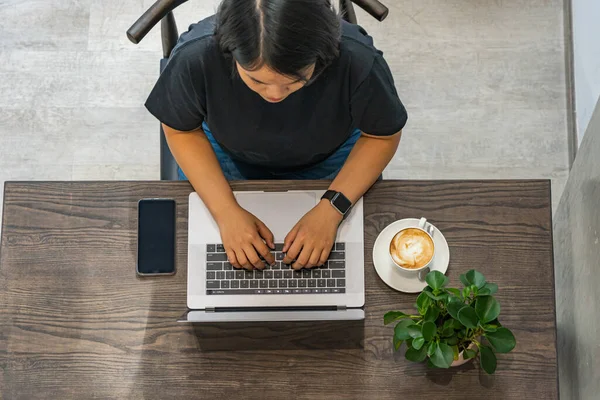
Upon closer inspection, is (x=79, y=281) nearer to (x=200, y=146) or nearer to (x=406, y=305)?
(x=200, y=146)

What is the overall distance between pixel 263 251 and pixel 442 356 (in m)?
0.38

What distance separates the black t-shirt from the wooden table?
11 centimetres

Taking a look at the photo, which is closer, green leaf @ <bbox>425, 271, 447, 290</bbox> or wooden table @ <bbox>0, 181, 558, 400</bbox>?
green leaf @ <bbox>425, 271, 447, 290</bbox>

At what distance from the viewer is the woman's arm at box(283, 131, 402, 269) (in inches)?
50.8

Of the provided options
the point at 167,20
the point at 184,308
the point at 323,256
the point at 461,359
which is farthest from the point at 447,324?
the point at 167,20

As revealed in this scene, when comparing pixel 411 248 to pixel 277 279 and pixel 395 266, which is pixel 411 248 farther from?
pixel 277 279

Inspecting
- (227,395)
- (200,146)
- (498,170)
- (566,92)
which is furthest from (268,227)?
(566,92)

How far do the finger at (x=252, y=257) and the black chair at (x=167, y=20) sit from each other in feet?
1.42

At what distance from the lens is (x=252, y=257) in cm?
129

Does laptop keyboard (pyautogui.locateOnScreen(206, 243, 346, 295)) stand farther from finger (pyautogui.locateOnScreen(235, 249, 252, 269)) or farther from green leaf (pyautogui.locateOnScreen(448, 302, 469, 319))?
green leaf (pyautogui.locateOnScreen(448, 302, 469, 319))

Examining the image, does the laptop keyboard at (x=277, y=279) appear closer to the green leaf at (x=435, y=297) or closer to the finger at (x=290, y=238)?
the finger at (x=290, y=238)

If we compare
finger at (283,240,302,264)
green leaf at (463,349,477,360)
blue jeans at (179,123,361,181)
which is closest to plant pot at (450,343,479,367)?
green leaf at (463,349,477,360)

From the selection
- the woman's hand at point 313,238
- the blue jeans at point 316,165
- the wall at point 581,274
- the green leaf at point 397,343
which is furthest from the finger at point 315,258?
the wall at point 581,274

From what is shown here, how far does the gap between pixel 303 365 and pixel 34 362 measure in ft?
1.64
